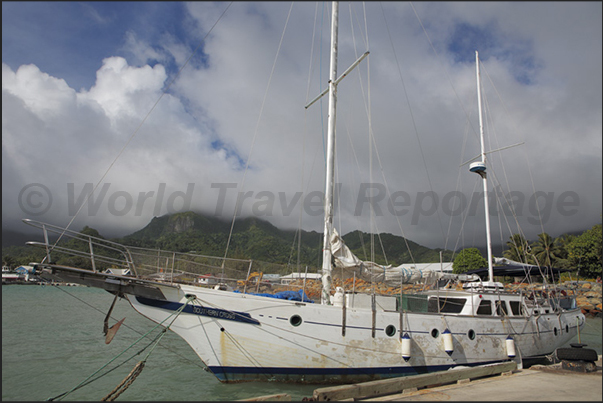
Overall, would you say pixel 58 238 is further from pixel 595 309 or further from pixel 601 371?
pixel 595 309

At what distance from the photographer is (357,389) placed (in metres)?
7.07

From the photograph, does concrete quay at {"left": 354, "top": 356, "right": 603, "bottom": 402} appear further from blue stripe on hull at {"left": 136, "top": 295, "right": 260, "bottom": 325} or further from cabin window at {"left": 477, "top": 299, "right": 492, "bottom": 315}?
blue stripe on hull at {"left": 136, "top": 295, "right": 260, "bottom": 325}

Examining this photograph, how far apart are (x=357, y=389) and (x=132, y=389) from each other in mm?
6670

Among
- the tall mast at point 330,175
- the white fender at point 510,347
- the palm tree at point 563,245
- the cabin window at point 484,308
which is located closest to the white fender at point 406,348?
the tall mast at point 330,175

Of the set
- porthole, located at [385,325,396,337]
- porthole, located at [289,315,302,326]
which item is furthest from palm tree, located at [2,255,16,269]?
porthole, located at [385,325,396,337]

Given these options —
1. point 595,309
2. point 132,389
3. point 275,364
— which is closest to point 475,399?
point 275,364

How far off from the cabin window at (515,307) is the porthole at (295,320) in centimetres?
893

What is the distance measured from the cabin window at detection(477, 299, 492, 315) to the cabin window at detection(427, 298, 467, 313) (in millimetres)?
527

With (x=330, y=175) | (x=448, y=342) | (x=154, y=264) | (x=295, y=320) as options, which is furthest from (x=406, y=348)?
(x=154, y=264)

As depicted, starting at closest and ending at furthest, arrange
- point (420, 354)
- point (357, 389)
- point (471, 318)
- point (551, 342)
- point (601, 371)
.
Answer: point (357, 389) < point (601, 371) < point (420, 354) < point (471, 318) < point (551, 342)

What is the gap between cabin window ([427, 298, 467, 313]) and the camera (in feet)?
41.5

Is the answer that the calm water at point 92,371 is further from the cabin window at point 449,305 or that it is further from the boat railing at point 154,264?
the cabin window at point 449,305

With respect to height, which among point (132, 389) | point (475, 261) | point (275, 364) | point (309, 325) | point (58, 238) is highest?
point (475, 261)

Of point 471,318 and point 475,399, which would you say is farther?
point 471,318
